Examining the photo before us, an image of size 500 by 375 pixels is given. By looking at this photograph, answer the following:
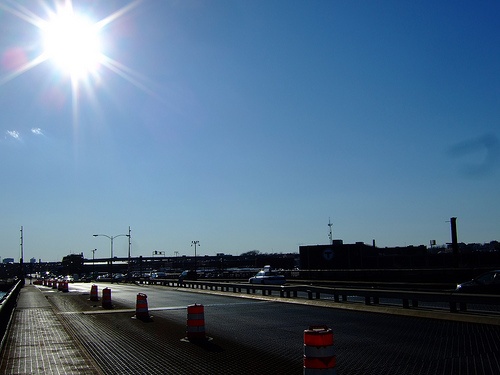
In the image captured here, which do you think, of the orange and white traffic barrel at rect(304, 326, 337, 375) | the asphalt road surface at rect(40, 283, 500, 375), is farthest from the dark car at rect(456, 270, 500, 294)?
the orange and white traffic barrel at rect(304, 326, 337, 375)

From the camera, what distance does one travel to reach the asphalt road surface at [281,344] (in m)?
9.91

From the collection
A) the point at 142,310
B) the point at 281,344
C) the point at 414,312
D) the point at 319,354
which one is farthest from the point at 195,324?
the point at 414,312

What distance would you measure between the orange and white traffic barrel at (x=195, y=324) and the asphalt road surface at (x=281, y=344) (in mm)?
248

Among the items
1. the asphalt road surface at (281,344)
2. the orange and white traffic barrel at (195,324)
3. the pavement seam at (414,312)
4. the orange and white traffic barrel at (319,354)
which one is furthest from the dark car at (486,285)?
the orange and white traffic barrel at (319,354)

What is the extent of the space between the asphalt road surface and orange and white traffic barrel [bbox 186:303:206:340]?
0.81 feet

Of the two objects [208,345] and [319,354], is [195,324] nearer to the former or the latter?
[208,345]

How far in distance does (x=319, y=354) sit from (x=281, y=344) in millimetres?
6591

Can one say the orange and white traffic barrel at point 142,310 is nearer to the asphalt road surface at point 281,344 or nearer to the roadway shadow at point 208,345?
the asphalt road surface at point 281,344

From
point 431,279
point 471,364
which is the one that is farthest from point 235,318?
point 431,279

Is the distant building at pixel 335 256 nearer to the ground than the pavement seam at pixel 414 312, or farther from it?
farther from it

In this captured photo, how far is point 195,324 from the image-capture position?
540 inches

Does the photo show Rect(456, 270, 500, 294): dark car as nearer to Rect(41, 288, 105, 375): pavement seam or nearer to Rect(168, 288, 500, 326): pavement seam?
Rect(168, 288, 500, 326): pavement seam

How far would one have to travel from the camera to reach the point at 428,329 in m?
14.8

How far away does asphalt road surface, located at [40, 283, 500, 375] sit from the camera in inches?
390
